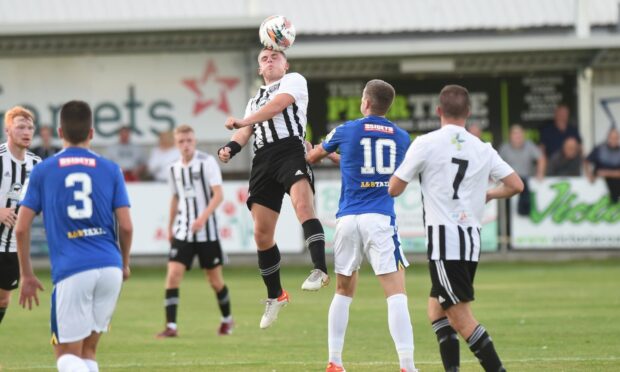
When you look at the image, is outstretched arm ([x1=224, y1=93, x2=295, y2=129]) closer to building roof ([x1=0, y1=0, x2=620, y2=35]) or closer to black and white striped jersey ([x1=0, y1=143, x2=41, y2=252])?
black and white striped jersey ([x1=0, y1=143, x2=41, y2=252])

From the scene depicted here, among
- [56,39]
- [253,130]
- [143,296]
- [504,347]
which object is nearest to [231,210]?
[143,296]

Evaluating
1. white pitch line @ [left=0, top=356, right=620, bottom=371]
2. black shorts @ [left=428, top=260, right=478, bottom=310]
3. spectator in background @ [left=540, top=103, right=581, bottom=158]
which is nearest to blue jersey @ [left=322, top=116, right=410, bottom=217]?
black shorts @ [left=428, top=260, right=478, bottom=310]

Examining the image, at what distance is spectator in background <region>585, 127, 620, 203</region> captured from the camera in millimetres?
26250

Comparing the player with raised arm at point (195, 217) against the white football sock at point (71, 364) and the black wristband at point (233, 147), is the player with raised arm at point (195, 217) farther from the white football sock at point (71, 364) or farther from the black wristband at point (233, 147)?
the white football sock at point (71, 364)

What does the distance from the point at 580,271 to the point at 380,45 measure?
752 centimetres

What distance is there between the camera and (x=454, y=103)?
970 centimetres

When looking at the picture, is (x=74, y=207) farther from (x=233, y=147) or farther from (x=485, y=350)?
(x=485, y=350)

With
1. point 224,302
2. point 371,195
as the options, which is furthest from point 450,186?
point 224,302

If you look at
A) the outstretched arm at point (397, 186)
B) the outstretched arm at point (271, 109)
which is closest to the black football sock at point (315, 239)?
the outstretched arm at point (271, 109)

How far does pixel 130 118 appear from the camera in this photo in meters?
30.2

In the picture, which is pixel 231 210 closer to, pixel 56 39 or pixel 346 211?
pixel 56 39

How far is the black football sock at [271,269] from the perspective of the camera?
11.5 meters

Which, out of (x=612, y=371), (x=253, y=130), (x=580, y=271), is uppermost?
(x=253, y=130)

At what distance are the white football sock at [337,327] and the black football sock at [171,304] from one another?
5.23 m
